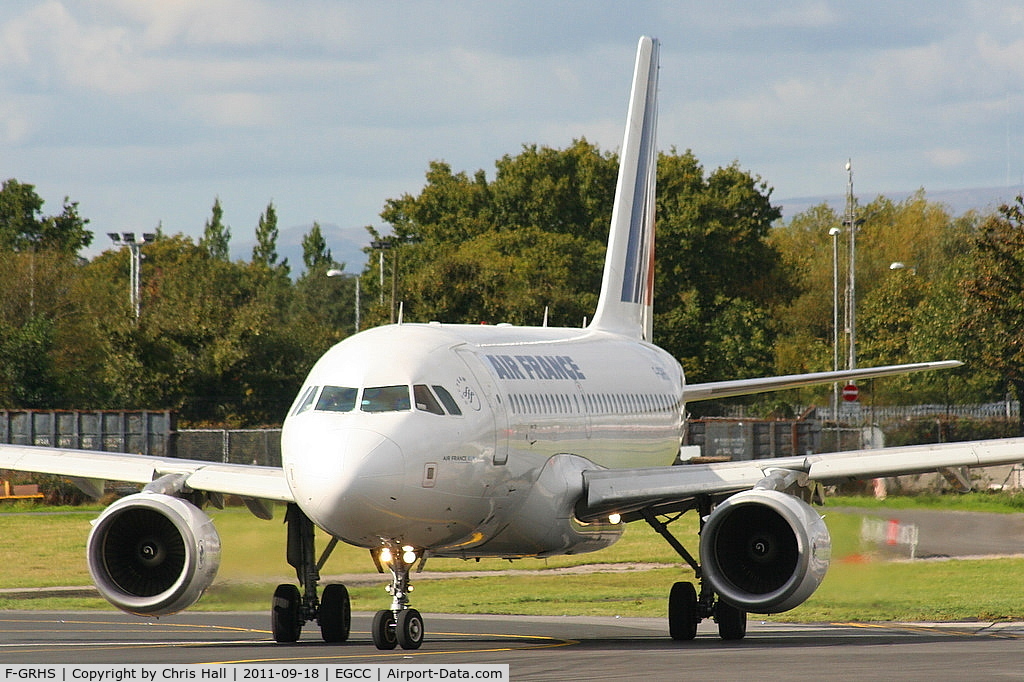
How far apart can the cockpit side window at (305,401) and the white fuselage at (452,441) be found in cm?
2

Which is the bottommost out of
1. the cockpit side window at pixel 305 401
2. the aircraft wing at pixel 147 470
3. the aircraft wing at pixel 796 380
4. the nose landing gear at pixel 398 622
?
the nose landing gear at pixel 398 622

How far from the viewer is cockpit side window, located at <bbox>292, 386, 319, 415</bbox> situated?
60.5 feet

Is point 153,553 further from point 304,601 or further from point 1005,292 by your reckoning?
point 1005,292

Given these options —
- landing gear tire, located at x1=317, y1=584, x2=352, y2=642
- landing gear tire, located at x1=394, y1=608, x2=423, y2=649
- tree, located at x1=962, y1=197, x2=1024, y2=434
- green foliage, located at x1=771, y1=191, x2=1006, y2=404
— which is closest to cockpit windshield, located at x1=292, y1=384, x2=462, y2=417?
landing gear tire, located at x1=394, y1=608, x2=423, y2=649

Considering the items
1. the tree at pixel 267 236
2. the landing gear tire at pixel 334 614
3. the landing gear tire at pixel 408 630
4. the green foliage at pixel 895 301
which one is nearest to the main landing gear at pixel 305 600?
the landing gear tire at pixel 334 614

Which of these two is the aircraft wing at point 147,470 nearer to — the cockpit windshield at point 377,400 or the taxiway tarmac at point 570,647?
the taxiway tarmac at point 570,647

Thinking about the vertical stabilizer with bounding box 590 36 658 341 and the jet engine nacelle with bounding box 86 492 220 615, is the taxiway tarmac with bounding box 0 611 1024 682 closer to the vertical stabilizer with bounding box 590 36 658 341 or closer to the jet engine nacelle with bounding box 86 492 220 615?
the jet engine nacelle with bounding box 86 492 220 615

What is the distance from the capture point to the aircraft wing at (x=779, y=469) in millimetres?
20062

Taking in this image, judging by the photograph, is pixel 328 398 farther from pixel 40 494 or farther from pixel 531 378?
pixel 40 494

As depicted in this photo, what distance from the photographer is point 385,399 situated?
18.1 metres

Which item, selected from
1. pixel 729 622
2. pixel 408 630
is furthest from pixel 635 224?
pixel 408 630

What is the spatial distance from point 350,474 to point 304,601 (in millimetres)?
4739

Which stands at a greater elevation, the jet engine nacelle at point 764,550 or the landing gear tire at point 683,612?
the jet engine nacelle at point 764,550

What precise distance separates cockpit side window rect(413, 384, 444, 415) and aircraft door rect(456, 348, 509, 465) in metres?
0.70
